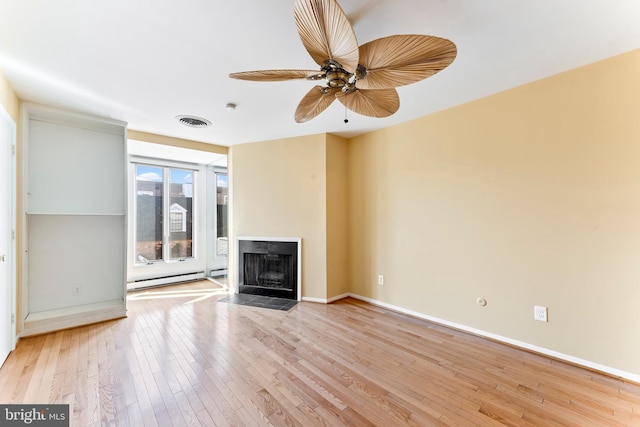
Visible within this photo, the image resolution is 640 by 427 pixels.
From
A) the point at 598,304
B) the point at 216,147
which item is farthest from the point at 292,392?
the point at 216,147

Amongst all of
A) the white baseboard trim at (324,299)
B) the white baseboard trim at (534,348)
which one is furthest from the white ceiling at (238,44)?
the white baseboard trim at (324,299)

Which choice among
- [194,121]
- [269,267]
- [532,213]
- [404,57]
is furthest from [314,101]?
[269,267]

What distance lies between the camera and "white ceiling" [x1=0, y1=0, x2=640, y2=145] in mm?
1513

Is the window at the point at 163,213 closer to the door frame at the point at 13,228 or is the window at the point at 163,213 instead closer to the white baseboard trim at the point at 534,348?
the door frame at the point at 13,228

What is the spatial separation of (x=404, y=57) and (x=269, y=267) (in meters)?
3.46

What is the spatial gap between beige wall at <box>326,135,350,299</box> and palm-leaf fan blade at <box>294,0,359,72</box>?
2463mm

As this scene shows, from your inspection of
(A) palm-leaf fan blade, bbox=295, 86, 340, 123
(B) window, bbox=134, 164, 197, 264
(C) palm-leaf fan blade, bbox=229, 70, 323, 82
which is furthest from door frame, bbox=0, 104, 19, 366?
(A) palm-leaf fan blade, bbox=295, 86, 340, 123

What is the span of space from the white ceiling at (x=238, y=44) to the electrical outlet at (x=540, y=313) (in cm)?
207

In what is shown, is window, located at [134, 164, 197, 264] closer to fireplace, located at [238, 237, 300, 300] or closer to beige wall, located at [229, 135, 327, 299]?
beige wall, located at [229, 135, 327, 299]

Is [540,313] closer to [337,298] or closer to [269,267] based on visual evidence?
[337,298]

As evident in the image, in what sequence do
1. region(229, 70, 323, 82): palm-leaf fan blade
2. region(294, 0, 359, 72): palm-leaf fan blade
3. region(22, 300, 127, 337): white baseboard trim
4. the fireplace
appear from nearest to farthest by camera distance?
region(294, 0, 359, 72): palm-leaf fan blade < region(229, 70, 323, 82): palm-leaf fan blade < region(22, 300, 127, 337): white baseboard trim < the fireplace

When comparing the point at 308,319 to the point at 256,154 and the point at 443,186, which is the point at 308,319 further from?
the point at 256,154

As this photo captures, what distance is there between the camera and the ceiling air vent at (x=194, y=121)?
3159mm

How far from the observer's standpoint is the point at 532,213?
2393mm
